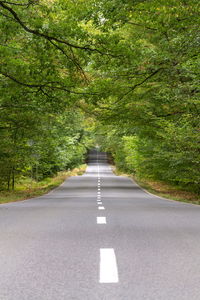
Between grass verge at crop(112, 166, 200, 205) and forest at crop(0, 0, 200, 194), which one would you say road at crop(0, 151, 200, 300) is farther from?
grass verge at crop(112, 166, 200, 205)

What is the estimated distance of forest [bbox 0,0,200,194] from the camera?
12.1 meters

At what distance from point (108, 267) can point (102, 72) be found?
13418 millimetres

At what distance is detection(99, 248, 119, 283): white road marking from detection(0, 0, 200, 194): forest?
23.1ft

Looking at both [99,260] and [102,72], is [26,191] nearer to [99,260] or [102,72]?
[102,72]

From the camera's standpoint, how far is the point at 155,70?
57.1ft

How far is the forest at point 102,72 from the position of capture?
12.1m

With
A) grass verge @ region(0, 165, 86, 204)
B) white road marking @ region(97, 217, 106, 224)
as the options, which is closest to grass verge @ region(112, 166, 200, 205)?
grass verge @ region(0, 165, 86, 204)

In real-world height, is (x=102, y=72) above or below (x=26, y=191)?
above

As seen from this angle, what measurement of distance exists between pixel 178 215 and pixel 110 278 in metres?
7.06

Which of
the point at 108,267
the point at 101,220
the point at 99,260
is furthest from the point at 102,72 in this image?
the point at 108,267

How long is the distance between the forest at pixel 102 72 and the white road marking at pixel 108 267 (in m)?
7.05

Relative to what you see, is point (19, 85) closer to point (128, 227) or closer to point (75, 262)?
point (128, 227)

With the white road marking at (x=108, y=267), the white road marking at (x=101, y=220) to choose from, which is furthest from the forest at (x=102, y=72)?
the white road marking at (x=108, y=267)

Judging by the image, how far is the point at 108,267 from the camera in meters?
5.18
